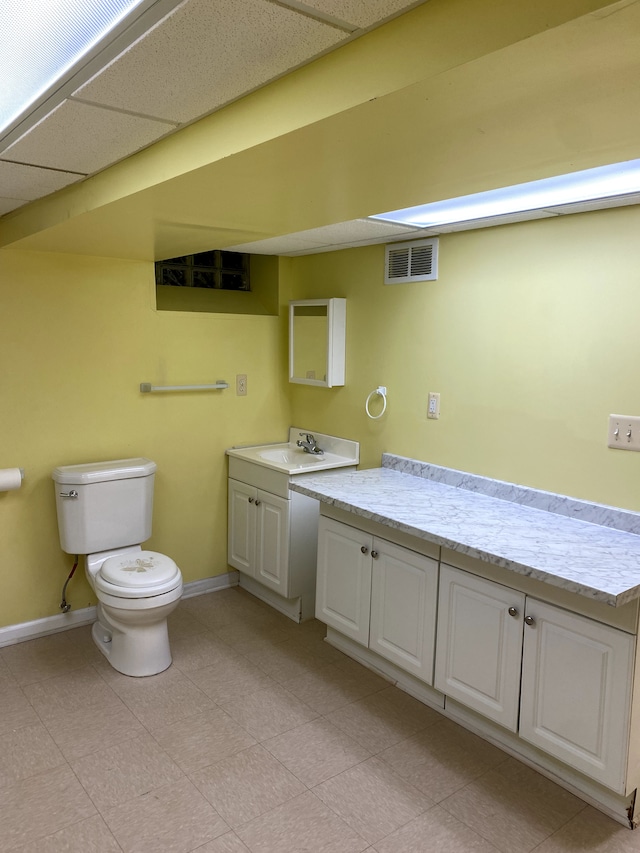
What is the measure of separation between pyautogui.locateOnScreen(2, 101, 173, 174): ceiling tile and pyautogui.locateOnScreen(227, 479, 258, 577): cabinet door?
206cm

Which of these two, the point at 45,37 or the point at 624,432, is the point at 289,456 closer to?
the point at 624,432

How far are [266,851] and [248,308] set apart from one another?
2781 mm

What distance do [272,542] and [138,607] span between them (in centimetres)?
85

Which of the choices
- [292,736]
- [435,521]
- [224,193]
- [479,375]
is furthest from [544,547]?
[224,193]

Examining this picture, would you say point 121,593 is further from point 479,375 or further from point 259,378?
point 479,375

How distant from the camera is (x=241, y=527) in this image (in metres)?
3.58

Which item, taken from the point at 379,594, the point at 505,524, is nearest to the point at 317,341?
the point at 379,594

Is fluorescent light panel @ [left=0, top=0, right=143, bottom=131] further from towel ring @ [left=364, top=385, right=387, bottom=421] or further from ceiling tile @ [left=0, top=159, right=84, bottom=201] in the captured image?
towel ring @ [left=364, top=385, right=387, bottom=421]

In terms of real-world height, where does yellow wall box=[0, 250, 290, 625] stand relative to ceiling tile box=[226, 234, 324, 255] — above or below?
below

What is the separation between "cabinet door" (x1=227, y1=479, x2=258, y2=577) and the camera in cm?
348

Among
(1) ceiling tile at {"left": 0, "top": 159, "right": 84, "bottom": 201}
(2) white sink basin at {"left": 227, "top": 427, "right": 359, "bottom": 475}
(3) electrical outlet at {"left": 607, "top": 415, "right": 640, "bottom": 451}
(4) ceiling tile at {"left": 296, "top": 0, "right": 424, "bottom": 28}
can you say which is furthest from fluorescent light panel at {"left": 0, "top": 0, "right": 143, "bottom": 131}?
(2) white sink basin at {"left": 227, "top": 427, "right": 359, "bottom": 475}

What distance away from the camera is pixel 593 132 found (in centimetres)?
119

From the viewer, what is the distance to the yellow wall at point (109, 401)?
9.68 ft

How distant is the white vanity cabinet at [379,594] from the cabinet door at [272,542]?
1.07 feet
